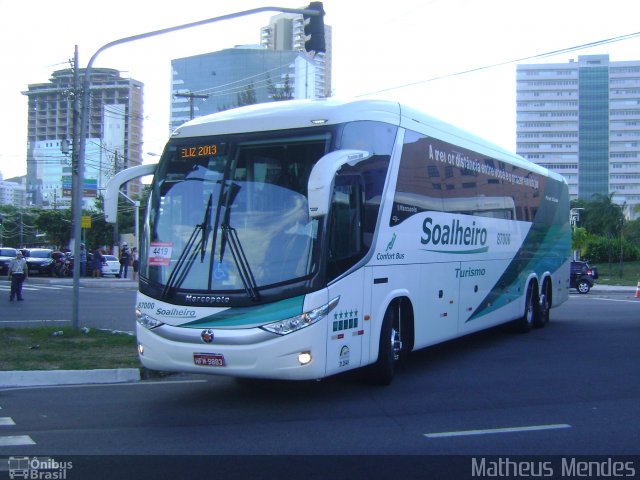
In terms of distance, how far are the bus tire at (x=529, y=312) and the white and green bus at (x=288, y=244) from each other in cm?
586

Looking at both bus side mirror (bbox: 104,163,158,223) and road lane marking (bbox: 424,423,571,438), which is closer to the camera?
road lane marking (bbox: 424,423,571,438)

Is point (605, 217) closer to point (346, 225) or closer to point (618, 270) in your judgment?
point (618, 270)

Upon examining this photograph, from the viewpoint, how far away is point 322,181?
7.52 m

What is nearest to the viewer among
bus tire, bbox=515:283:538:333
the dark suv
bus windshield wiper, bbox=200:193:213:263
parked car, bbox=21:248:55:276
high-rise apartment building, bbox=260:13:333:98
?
bus windshield wiper, bbox=200:193:213:263

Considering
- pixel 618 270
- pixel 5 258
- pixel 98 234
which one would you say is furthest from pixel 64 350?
pixel 98 234

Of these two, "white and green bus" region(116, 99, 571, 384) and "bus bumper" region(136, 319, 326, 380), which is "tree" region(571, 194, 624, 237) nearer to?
"white and green bus" region(116, 99, 571, 384)

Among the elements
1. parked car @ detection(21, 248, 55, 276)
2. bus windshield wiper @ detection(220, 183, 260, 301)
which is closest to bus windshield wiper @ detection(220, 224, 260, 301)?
bus windshield wiper @ detection(220, 183, 260, 301)

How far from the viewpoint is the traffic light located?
14766 millimetres

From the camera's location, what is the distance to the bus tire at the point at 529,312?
628 inches

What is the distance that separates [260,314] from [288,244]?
0.84m

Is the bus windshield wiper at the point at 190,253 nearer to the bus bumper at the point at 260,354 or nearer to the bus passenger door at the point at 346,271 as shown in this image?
the bus bumper at the point at 260,354

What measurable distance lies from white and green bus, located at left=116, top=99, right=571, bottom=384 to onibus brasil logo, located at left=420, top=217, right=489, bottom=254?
0.18 meters

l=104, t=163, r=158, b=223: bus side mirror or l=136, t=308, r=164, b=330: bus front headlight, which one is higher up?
l=104, t=163, r=158, b=223: bus side mirror

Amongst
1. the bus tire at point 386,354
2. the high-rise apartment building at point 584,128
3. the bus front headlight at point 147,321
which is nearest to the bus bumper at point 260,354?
the bus front headlight at point 147,321
